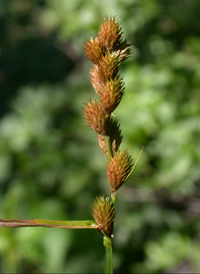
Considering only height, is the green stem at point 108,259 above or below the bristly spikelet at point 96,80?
below

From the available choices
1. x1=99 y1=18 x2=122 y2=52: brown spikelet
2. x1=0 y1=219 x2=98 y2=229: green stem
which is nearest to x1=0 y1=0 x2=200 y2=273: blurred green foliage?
x1=0 y1=219 x2=98 y2=229: green stem

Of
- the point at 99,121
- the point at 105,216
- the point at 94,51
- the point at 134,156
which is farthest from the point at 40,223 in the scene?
the point at 134,156

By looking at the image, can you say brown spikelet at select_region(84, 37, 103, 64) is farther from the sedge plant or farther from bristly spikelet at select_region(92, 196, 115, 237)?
bristly spikelet at select_region(92, 196, 115, 237)

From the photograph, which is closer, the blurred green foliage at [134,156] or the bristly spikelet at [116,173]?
the bristly spikelet at [116,173]

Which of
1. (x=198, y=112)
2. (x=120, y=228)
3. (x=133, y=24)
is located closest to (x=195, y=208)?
(x=120, y=228)

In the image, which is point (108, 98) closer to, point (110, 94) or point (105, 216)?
point (110, 94)

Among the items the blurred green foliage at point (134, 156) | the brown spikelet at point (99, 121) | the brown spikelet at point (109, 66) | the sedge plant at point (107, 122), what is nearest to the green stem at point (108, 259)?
the sedge plant at point (107, 122)

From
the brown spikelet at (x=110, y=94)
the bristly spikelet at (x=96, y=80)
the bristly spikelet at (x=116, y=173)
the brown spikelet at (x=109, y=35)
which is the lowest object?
the bristly spikelet at (x=116, y=173)

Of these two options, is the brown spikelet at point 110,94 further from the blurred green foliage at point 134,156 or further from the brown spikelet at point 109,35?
the blurred green foliage at point 134,156
